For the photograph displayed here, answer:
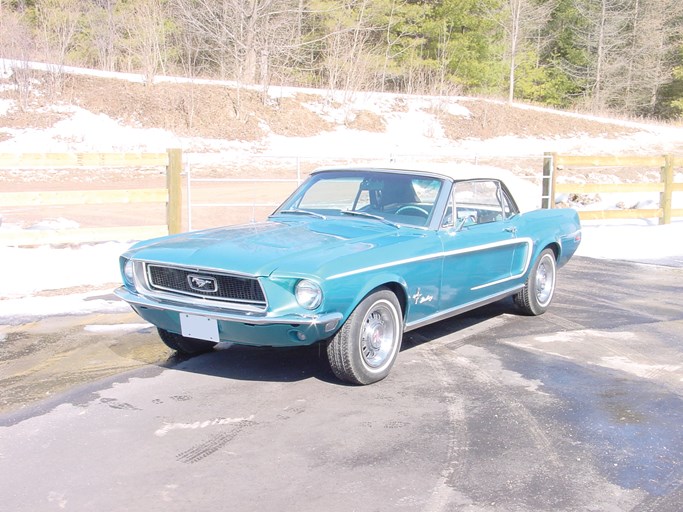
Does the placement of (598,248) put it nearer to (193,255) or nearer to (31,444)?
(193,255)

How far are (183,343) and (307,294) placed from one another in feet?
5.23

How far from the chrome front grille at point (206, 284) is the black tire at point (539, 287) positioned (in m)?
3.28

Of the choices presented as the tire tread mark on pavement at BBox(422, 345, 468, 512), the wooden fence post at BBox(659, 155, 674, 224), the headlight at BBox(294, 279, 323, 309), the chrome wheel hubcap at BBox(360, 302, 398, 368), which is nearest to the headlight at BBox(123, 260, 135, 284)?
the headlight at BBox(294, 279, 323, 309)

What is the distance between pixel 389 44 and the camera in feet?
Result: 153

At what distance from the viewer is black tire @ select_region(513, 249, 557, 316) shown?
7.28m

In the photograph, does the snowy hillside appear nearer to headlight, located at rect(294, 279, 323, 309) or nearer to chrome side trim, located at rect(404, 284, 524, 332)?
chrome side trim, located at rect(404, 284, 524, 332)

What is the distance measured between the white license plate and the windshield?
1685 mm

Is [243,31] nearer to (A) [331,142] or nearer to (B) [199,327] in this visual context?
(A) [331,142]

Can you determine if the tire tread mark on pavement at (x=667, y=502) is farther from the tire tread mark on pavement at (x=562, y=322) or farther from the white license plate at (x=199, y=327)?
the tire tread mark on pavement at (x=562, y=322)

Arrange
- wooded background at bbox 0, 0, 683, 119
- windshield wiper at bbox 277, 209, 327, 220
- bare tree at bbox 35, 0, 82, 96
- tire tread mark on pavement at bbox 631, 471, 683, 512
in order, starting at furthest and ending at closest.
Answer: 1. wooded background at bbox 0, 0, 683, 119
2. bare tree at bbox 35, 0, 82, 96
3. windshield wiper at bbox 277, 209, 327, 220
4. tire tread mark on pavement at bbox 631, 471, 683, 512

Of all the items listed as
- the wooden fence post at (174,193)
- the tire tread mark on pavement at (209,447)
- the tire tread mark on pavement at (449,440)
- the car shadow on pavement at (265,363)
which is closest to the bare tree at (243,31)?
the wooden fence post at (174,193)

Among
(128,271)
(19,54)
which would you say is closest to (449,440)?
(128,271)

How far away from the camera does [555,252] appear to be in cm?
778

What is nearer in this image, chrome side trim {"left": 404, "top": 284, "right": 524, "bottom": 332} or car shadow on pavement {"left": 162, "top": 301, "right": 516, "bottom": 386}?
car shadow on pavement {"left": 162, "top": 301, "right": 516, "bottom": 386}
